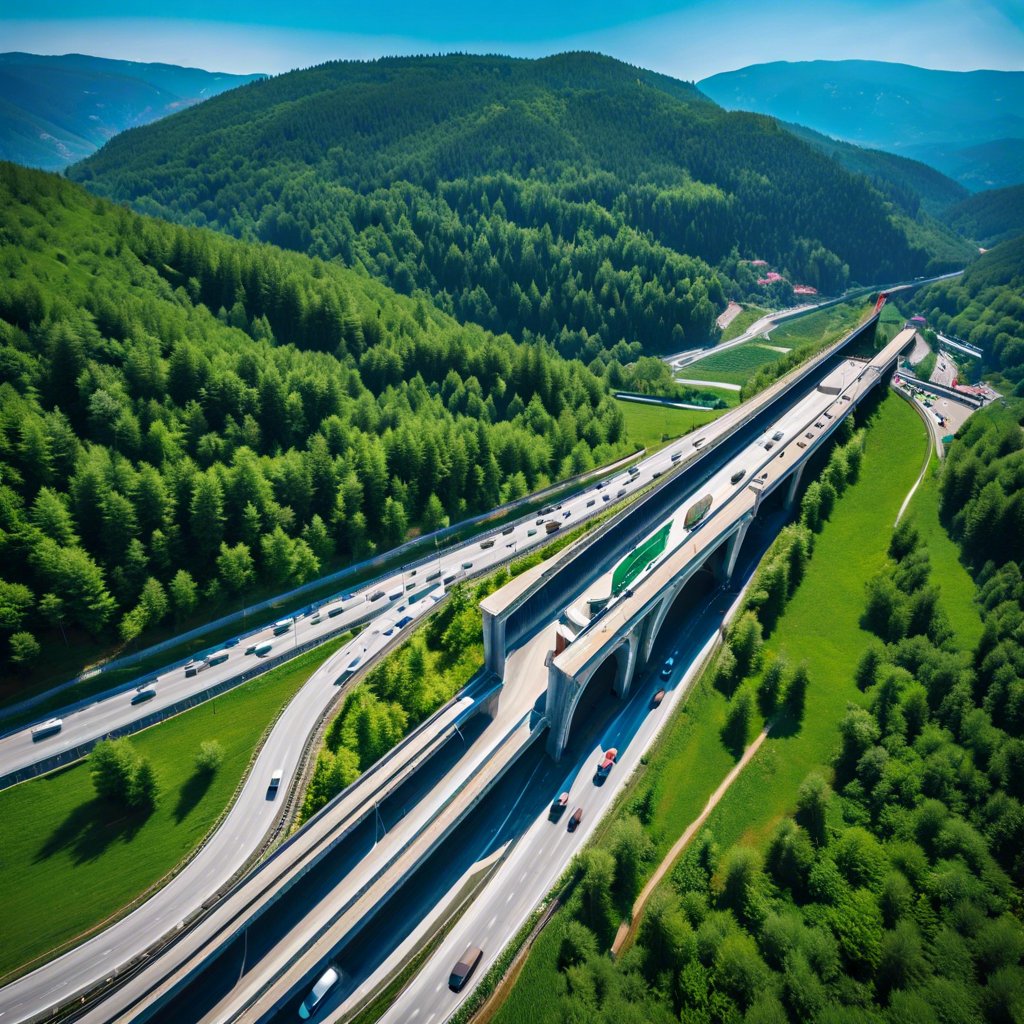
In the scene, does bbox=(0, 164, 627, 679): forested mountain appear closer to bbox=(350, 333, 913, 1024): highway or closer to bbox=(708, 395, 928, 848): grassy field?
bbox=(350, 333, 913, 1024): highway

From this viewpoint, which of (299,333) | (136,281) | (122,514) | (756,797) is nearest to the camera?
(756,797)

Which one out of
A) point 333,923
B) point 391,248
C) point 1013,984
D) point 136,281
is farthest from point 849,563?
point 391,248

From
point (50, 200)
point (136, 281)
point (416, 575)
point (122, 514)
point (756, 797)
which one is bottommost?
point (756, 797)

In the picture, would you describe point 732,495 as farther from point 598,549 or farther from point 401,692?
point 401,692

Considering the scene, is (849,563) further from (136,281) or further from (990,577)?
(136,281)


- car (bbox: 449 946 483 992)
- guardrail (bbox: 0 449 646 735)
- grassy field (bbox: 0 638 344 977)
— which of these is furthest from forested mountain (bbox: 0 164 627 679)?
car (bbox: 449 946 483 992)

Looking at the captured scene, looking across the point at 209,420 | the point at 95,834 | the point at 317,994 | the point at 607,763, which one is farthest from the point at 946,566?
the point at 209,420

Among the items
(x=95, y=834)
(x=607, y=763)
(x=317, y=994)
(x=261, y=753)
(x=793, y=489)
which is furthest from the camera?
(x=793, y=489)

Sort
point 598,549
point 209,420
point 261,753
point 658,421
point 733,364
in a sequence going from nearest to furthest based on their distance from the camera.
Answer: point 261,753 → point 598,549 → point 209,420 → point 658,421 → point 733,364
